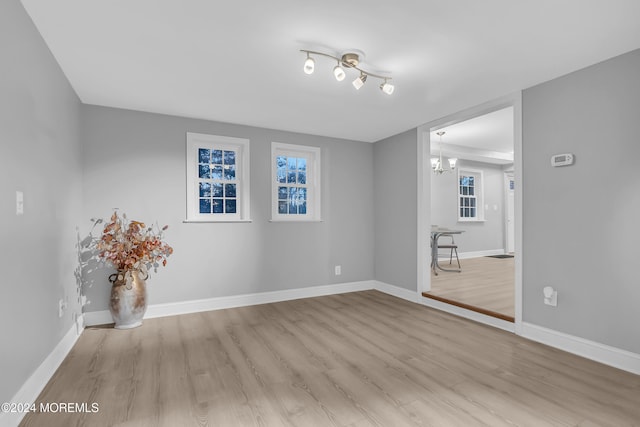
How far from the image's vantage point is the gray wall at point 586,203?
244cm

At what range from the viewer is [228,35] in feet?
7.31

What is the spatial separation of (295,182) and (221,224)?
1.29 metres

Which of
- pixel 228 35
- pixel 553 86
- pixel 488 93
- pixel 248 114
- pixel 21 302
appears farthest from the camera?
pixel 248 114

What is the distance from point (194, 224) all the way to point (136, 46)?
216 cm

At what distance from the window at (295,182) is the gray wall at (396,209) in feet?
3.53

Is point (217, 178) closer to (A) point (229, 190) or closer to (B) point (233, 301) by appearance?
(A) point (229, 190)

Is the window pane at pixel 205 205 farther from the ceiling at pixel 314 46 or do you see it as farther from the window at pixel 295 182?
the ceiling at pixel 314 46

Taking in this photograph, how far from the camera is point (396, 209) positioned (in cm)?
483

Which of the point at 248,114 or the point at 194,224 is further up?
the point at 248,114

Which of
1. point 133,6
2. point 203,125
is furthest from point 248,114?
point 133,6

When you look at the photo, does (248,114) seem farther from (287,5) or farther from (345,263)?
(345,263)

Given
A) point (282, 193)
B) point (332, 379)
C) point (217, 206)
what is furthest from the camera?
point (282, 193)

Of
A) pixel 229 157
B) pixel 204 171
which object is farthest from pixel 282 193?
pixel 204 171

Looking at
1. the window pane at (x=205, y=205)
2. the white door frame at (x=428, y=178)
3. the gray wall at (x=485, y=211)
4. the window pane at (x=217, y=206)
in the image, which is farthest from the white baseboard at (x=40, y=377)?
the gray wall at (x=485, y=211)
